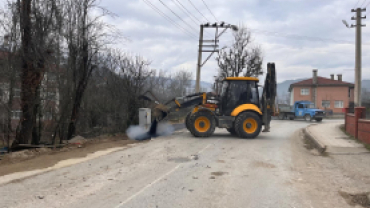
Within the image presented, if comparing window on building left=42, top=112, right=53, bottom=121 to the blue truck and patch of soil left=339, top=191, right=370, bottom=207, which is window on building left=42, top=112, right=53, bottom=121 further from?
the blue truck

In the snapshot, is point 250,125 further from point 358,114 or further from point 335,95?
point 335,95

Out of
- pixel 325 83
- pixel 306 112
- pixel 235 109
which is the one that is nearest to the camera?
pixel 235 109

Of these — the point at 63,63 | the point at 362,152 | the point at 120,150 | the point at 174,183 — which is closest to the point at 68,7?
the point at 63,63

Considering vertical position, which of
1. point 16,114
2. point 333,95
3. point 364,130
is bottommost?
point 364,130

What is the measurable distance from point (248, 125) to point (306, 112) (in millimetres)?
24200

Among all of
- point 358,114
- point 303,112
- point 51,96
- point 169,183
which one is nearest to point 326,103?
point 303,112

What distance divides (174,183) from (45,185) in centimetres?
288

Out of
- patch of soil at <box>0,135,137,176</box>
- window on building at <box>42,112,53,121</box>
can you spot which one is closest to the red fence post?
patch of soil at <box>0,135,137,176</box>

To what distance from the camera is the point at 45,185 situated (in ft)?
23.2

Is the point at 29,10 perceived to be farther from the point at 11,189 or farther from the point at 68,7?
the point at 11,189

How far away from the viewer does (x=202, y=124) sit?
1595cm

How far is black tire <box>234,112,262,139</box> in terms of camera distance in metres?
15.6

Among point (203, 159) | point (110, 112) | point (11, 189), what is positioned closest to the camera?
point (11, 189)

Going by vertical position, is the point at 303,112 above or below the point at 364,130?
above
